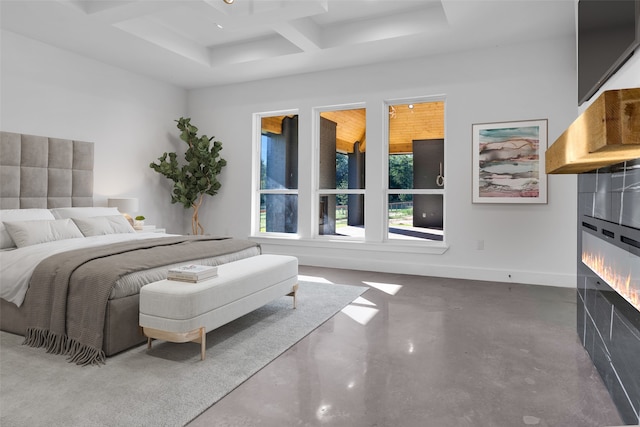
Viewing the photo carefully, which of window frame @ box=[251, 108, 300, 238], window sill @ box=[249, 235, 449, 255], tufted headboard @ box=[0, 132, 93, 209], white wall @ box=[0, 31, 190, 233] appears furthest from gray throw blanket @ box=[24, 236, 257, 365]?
window frame @ box=[251, 108, 300, 238]

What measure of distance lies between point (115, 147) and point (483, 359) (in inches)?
209

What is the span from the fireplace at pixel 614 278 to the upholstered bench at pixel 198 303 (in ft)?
7.13

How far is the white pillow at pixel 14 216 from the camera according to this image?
11.5 feet

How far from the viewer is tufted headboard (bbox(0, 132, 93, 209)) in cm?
419

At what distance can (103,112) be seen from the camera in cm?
532

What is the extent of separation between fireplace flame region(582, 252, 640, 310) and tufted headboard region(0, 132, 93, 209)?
5268 mm

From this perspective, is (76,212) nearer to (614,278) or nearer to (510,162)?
(614,278)

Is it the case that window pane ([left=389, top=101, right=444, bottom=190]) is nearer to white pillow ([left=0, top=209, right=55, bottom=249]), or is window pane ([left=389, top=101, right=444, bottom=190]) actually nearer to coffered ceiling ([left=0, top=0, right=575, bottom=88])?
coffered ceiling ([left=0, top=0, right=575, bottom=88])

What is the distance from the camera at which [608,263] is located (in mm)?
1962

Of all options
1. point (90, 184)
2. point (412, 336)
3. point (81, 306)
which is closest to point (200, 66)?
point (90, 184)

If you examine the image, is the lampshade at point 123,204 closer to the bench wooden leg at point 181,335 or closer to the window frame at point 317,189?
the window frame at point 317,189

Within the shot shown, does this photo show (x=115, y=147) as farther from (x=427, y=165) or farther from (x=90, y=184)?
(x=427, y=165)

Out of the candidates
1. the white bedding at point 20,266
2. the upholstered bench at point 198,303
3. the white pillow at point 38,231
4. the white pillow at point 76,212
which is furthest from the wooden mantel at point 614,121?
the white pillow at point 76,212

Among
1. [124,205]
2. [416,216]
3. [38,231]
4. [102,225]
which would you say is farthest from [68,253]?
[416,216]
